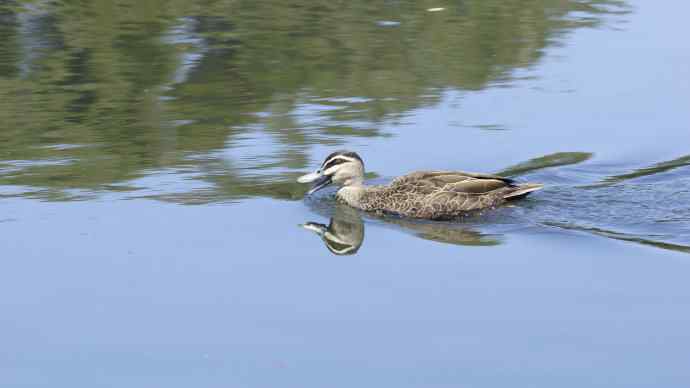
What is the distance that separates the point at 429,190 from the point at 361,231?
0.78 m

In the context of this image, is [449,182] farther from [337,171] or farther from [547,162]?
[547,162]

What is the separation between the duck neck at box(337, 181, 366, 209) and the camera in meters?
11.8

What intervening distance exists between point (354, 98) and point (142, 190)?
13.0 feet

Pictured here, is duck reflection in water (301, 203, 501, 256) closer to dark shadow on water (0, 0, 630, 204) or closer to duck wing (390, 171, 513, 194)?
duck wing (390, 171, 513, 194)

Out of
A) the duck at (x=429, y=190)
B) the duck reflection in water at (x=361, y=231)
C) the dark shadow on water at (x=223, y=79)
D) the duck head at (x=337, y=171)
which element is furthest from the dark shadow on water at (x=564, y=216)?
the dark shadow on water at (x=223, y=79)

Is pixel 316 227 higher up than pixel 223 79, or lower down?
lower down

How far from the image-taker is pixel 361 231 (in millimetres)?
11094

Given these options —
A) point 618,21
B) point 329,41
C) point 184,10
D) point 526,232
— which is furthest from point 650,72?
point 184,10

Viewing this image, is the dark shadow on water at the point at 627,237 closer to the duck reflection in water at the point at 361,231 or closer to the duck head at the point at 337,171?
the duck reflection in water at the point at 361,231

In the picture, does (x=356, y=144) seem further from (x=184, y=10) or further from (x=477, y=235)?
(x=184, y=10)

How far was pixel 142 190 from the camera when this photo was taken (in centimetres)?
1141

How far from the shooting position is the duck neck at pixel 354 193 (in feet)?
38.8

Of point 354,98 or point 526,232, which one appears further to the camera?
point 354,98

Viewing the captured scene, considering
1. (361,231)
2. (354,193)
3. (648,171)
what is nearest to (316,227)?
(361,231)
